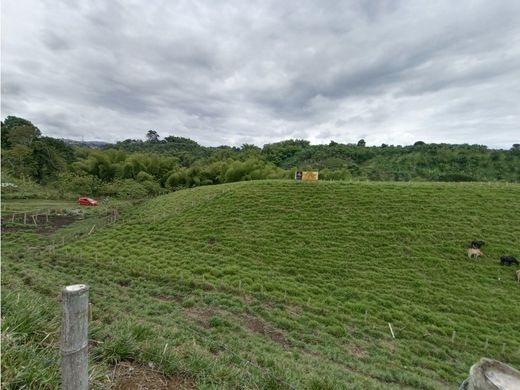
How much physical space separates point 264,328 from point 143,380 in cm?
635

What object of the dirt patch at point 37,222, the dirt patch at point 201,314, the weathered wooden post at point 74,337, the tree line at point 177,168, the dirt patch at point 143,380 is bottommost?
the dirt patch at point 201,314

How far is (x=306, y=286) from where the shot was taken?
1215 centimetres

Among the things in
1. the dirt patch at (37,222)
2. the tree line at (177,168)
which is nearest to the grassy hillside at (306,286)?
the dirt patch at (37,222)

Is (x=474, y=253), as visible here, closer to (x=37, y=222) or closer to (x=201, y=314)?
(x=201, y=314)

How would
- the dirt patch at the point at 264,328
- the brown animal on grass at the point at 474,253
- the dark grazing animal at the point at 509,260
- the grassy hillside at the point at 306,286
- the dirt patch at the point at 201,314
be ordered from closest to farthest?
the grassy hillside at the point at 306,286, the dirt patch at the point at 264,328, the dirt patch at the point at 201,314, the dark grazing animal at the point at 509,260, the brown animal on grass at the point at 474,253

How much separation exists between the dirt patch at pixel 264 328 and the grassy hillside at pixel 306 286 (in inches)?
2.5

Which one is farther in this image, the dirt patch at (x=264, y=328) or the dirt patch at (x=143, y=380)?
the dirt patch at (x=264, y=328)

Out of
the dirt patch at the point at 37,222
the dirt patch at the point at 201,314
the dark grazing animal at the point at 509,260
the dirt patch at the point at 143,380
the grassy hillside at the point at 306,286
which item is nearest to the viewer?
the dirt patch at the point at 143,380

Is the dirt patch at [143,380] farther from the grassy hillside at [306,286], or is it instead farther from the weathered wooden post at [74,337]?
the weathered wooden post at [74,337]

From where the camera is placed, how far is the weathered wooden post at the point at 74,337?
1798mm

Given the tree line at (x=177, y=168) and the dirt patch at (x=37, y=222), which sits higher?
the tree line at (x=177, y=168)

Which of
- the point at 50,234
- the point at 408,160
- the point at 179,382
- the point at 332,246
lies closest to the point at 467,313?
the point at 332,246

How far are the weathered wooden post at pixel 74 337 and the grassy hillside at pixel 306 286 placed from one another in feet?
3.04

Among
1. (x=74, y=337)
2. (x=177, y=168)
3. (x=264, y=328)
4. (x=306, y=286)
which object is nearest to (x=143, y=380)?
(x=74, y=337)
